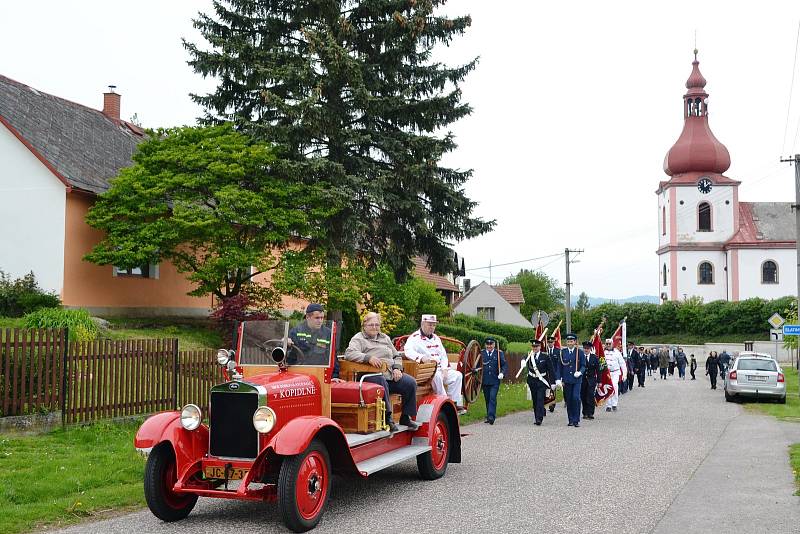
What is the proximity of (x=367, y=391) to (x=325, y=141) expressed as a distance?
634 inches

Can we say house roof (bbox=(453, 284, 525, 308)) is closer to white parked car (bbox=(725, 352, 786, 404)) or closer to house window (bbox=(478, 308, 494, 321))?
house window (bbox=(478, 308, 494, 321))

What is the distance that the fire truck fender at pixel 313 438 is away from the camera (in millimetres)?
7238

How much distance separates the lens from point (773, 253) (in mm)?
78500

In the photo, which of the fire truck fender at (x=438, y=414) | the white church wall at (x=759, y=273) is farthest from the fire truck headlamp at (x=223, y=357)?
the white church wall at (x=759, y=273)

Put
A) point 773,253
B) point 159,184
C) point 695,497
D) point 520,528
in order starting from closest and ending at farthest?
point 520,528, point 695,497, point 159,184, point 773,253

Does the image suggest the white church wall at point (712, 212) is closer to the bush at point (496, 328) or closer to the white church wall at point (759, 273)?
the white church wall at point (759, 273)

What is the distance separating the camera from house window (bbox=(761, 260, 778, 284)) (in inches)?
3083

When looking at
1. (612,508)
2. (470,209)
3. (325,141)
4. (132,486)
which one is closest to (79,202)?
(325,141)

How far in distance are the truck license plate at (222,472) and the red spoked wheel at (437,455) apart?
2.96 meters

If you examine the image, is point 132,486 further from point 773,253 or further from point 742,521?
point 773,253

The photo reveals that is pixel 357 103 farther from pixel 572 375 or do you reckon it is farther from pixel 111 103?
pixel 111 103

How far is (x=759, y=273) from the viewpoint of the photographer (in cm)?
7850

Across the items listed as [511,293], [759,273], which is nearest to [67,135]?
[511,293]

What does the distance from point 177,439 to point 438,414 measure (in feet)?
12.5
